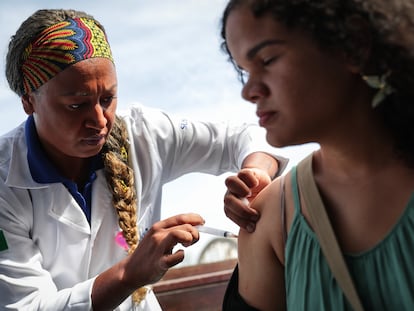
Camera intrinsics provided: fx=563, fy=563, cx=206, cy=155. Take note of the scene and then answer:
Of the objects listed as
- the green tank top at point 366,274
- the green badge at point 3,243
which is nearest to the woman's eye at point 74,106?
the green badge at point 3,243

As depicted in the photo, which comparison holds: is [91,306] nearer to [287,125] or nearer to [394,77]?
[287,125]

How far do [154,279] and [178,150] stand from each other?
512 mm

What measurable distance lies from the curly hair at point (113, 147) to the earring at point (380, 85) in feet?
2.89

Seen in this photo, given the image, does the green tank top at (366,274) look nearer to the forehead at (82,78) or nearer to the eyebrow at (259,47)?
the eyebrow at (259,47)

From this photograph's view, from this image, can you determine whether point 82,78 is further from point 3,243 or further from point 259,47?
point 259,47

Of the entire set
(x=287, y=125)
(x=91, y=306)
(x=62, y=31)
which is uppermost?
(x=62, y=31)

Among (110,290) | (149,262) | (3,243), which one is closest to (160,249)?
(149,262)

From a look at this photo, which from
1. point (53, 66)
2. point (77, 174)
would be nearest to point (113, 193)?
point (77, 174)

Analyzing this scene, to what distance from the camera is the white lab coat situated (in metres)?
1.44

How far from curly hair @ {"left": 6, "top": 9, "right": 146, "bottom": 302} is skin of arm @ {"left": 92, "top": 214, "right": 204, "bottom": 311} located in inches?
7.7

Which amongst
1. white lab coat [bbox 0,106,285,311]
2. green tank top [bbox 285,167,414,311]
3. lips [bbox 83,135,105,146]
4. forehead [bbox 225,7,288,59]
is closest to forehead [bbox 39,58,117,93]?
lips [bbox 83,135,105,146]

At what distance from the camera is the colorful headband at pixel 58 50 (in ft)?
4.80

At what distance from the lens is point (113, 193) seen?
1.62 meters

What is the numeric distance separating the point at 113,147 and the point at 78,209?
208 millimetres
